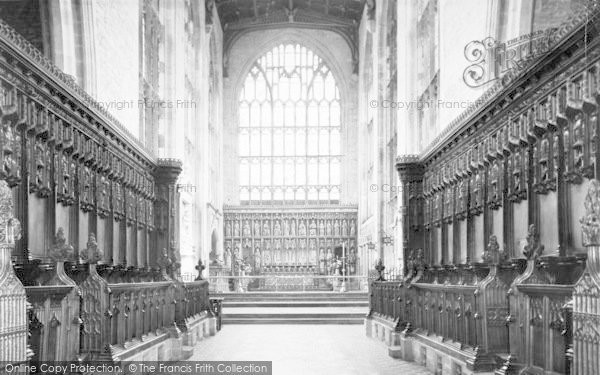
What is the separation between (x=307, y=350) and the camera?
38.3 ft

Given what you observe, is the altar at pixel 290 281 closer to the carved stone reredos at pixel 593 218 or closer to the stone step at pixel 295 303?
the stone step at pixel 295 303

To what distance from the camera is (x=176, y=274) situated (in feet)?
41.3

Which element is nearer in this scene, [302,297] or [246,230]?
[302,297]

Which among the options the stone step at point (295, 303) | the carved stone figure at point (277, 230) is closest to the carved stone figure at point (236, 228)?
the carved stone figure at point (277, 230)

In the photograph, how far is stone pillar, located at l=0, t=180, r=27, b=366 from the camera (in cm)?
417

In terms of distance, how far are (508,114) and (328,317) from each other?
34.9ft

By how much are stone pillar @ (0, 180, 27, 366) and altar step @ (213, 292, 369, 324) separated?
13362mm

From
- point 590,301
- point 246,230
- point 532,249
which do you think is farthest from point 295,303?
point 590,301

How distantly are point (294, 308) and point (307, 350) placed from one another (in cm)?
845

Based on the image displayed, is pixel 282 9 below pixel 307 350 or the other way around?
the other way around

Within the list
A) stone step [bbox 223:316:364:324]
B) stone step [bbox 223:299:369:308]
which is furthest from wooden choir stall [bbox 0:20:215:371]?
stone step [bbox 223:299:369:308]

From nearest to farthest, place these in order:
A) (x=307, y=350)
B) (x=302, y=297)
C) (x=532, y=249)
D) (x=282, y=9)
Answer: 1. (x=532, y=249)
2. (x=307, y=350)
3. (x=302, y=297)
4. (x=282, y=9)

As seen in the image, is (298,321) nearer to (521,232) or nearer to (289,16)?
(521,232)

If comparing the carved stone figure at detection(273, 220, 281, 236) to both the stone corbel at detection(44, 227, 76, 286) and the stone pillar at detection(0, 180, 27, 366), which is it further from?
the stone pillar at detection(0, 180, 27, 366)
